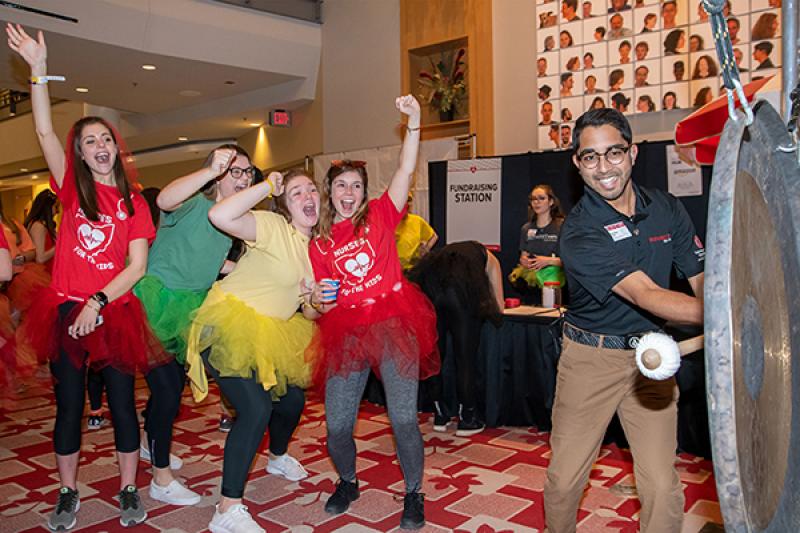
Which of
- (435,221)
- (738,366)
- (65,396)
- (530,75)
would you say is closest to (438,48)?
(530,75)

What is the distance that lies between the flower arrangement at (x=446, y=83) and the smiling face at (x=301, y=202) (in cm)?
578

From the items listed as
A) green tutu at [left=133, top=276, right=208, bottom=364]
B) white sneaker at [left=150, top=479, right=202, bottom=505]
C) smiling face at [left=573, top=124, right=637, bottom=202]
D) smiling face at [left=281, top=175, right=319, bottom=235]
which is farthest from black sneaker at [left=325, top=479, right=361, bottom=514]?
smiling face at [left=573, top=124, right=637, bottom=202]

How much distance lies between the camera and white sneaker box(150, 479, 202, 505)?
11.8 feet

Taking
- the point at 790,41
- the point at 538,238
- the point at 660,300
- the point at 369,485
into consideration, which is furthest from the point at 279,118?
the point at 790,41

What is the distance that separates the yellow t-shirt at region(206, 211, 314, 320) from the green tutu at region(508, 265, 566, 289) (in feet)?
6.34

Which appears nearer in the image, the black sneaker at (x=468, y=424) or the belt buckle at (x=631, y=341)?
the belt buckle at (x=631, y=341)

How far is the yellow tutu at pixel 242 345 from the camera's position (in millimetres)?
3037

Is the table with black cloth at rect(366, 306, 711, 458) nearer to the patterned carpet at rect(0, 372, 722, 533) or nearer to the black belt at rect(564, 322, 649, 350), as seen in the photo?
the patterned carpet at rect(0, 372, 722, 533)

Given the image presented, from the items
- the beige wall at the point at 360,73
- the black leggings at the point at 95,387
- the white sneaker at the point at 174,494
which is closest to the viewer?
the white sneaker at the point at 174,494

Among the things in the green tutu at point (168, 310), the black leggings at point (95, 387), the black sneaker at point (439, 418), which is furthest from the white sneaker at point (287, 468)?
the black leggings at point (95, 387)

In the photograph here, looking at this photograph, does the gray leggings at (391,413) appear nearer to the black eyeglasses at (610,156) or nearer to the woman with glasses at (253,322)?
the woman with glasses at (253,322)

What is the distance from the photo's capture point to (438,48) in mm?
8984

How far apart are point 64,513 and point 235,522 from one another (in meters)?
0.85

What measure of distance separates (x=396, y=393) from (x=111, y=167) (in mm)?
1640
